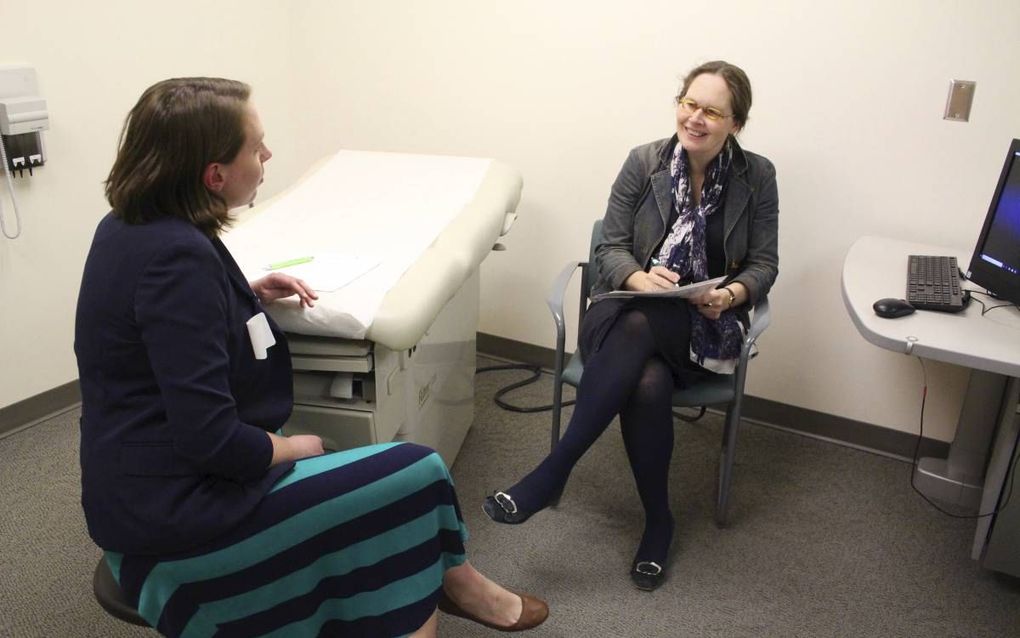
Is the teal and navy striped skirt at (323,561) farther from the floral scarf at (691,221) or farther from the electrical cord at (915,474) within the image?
the electrical cord at (915,474)

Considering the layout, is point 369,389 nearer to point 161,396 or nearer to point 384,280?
point 384,280

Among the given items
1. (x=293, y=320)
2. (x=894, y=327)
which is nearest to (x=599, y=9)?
(x=894, y=327)

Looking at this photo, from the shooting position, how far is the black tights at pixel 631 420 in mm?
1866

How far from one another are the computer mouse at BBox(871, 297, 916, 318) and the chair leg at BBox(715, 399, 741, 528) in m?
0.41

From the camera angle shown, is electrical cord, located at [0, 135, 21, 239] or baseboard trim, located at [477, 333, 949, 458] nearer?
electrical cord, located at [0, 135, 21, 239]

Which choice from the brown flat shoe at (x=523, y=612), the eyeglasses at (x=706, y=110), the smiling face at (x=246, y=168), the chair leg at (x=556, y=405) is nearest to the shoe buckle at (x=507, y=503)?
the brown flat shoe at (x=523, y=612)

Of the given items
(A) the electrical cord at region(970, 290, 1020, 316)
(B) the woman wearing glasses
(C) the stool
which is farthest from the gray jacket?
(C) the stool

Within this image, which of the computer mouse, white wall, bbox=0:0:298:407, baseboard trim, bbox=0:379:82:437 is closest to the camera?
the computer mouse

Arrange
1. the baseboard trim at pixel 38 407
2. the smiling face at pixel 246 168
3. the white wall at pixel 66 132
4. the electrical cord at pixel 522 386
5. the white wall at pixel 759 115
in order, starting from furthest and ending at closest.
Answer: the electrical cord at pixel 522 386 < the baseboard trim at pixel 38 407 < the white wall at pixel 66 132 < the white wall at pixel 759 115 < the smiling face at pixel 246 168

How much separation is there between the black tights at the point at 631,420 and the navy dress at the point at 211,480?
0.52 meters

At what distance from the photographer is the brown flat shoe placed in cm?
162

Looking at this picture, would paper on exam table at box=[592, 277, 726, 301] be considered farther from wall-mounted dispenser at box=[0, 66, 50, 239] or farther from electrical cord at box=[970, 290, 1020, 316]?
wall-mounted dispenser at box=[0, 66, 50, 239]

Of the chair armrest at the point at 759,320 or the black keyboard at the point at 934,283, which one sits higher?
the black keyboard at the point at 934,283

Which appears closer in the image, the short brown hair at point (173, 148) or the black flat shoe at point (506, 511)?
the short brown hair at point (173, 148)
